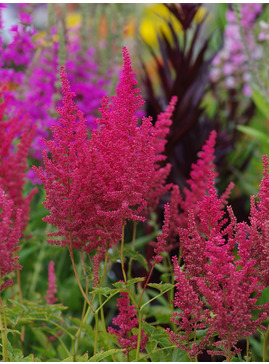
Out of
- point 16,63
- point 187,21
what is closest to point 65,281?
point 16,63

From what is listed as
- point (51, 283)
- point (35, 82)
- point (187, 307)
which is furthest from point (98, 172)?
point (35, 82)

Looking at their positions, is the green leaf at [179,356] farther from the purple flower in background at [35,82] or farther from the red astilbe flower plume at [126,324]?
the purple flower in background at [35,82]

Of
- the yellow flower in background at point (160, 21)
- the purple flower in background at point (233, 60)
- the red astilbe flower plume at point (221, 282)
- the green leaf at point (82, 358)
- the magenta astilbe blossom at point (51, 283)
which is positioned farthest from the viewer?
the purple flower in background at point (233, 60)

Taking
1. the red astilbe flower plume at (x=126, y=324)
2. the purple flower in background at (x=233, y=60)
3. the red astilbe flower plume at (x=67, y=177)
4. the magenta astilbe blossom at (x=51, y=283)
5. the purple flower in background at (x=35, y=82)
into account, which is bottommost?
the red astilbe flower plume at (x=126, y=324)

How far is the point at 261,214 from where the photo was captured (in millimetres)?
887

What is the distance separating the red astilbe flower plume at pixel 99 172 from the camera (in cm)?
87

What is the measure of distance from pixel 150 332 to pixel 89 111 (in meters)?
1.09

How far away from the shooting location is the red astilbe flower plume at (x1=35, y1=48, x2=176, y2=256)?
87 centimetres

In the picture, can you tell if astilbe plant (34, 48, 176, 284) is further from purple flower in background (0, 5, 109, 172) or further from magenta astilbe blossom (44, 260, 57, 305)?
purple flower in background (0, 5, 109, 172)

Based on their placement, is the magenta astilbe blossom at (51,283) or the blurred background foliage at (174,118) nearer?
the magenta astilbe blossom at (51,283)

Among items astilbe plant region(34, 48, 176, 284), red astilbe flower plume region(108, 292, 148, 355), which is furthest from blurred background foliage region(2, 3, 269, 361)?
astilbe plant region(34, 48, 176, 284)

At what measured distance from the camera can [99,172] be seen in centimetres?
89

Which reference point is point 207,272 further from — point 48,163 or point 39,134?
point 39,134

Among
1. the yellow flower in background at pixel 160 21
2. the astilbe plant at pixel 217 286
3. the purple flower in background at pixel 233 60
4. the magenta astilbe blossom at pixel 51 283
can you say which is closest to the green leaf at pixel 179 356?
the astilbe plant at pixel 217 286
